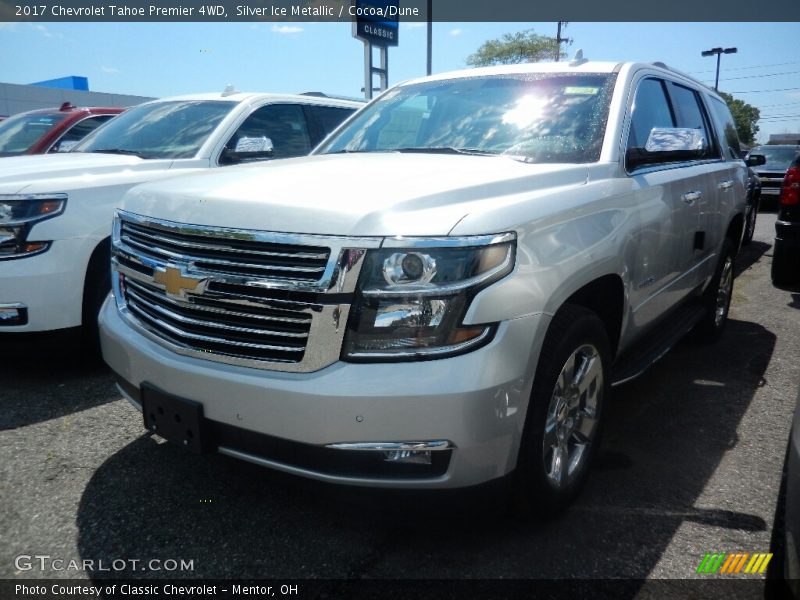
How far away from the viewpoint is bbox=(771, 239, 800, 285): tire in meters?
6.65

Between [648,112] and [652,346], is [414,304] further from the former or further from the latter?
[648,112]

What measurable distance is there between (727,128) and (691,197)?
2.06 metres

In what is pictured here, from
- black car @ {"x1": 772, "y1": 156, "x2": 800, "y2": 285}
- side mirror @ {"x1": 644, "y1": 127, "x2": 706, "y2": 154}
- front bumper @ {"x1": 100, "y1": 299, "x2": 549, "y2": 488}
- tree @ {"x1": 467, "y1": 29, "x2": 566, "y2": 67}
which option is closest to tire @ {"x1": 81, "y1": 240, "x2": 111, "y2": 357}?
front bumper @ {"x1": 100, "y1": 299, "x2": 549, "y2": 488}

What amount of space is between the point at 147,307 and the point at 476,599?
1.61 metres

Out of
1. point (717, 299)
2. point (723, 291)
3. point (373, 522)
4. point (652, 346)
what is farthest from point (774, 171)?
point (373, 522)

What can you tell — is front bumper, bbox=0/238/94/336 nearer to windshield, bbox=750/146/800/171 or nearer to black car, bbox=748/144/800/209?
black car, bbox=748/144/800/209

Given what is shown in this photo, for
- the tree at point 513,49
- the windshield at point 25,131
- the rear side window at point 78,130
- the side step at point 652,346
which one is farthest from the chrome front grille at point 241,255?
the tree at point 513,49

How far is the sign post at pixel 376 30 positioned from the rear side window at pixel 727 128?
1206 centimetres

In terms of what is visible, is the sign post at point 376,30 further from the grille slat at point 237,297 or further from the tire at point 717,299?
the grille slat at point 237,297

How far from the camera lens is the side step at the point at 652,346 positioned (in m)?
3.14

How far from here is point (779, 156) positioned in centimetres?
1680

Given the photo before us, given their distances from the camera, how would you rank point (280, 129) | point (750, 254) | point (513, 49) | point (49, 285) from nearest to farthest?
1. point (49, 285)
2. point (280, 129)
3. point (750, 254)
4. point (513, 49)

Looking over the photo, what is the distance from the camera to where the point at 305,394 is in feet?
6.61

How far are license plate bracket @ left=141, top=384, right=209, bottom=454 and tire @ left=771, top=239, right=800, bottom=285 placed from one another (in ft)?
21.0
